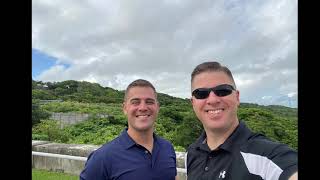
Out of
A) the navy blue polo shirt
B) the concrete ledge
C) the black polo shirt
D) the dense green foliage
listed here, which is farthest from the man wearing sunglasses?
the concrete ledge

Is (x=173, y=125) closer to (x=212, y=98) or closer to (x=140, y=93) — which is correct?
(x=140, y=93)

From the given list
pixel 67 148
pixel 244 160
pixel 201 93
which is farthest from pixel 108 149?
pixel 67 148

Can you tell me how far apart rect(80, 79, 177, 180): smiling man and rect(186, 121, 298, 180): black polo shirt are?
68 centimetres

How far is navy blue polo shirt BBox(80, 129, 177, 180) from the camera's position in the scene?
2920mm

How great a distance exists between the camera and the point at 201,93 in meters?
2.34

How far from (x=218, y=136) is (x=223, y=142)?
0.07 meters

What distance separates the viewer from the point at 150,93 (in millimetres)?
3299

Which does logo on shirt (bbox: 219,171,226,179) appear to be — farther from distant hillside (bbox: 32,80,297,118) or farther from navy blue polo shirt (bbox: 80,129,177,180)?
distant hillside (bbox: 32,80,297,118)
